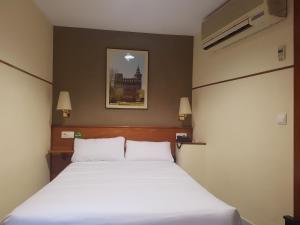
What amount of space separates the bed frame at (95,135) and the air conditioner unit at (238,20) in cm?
141

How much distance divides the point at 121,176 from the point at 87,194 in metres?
0.64

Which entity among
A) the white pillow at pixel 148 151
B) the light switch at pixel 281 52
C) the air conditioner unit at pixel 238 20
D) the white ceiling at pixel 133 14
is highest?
the white ceiling at pixel 133 14

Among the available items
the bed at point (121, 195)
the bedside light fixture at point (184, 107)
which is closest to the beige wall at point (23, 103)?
the bed at point (121, 195)

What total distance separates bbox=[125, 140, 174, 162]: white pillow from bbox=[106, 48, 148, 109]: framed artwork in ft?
2.09

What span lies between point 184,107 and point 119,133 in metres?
1.04

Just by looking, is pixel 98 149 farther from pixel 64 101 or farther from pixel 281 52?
pixel 281 52

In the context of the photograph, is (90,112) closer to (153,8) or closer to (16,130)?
(16,130)

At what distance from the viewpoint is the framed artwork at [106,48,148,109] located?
12.8 ft

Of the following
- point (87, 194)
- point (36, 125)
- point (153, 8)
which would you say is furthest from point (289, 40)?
point (36, 125)

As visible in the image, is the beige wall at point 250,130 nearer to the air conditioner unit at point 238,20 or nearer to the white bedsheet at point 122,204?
the air conditioner unit at point 238,20

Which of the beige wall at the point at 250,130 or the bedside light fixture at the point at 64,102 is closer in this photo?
the beige wall at the point at 250,130

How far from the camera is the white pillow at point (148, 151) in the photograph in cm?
351

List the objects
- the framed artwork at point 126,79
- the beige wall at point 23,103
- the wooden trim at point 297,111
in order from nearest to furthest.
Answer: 1. the wooden trim at point 297,111
2. the beige wall at point 23,103
3. the framed artwork at point 126,79

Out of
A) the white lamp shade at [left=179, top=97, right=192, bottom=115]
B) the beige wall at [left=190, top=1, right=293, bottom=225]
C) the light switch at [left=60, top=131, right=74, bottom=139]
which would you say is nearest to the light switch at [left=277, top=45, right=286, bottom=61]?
the beige wall at [left=190, top=1, right=293, bottom=225]
